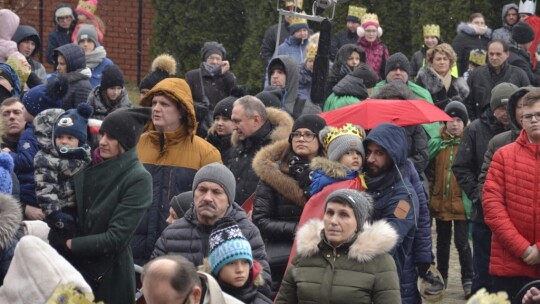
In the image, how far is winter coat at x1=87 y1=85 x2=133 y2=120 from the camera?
11.4 metres

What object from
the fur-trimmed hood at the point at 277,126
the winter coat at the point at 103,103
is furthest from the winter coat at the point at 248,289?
the winter coat at the point at 103,103

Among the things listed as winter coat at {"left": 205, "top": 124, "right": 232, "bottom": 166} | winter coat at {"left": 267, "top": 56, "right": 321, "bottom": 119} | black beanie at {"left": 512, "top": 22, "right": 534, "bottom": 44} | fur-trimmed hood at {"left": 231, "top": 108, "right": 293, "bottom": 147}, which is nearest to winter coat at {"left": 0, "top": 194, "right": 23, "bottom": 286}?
fur-trimmed hood at {"left": 231, "top": 108, "right": 293, "bottom": 147}

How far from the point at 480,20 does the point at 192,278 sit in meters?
13.1

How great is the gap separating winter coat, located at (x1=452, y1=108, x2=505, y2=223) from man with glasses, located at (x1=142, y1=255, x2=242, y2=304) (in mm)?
5649

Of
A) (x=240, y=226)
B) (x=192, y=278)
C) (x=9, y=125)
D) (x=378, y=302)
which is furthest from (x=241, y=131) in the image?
(x=192, y=278)

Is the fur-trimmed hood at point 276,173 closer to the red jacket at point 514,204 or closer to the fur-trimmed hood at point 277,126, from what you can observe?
the fur-trimmed hood at point 277,126

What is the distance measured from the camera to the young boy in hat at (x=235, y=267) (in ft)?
22.0

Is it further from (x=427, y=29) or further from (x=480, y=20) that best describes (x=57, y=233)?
(x=480, y=20)

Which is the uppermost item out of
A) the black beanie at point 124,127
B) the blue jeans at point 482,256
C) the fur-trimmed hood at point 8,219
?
the black beanie at point 124,127

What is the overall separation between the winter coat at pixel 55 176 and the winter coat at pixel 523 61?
8954 mm

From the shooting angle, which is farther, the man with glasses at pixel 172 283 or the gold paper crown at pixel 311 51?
the gold paper crown at pixel 311 51

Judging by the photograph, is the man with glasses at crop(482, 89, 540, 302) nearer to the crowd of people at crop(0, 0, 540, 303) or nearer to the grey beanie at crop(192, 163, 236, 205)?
the crowd of people at crop(0, 0, 540, 303)

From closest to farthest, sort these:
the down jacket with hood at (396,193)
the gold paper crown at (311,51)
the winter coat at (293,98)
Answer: the down jacket with hood at (396,193)
the winter coat at (293,98)
the gold paper crown at (311,51)

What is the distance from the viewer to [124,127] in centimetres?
764
